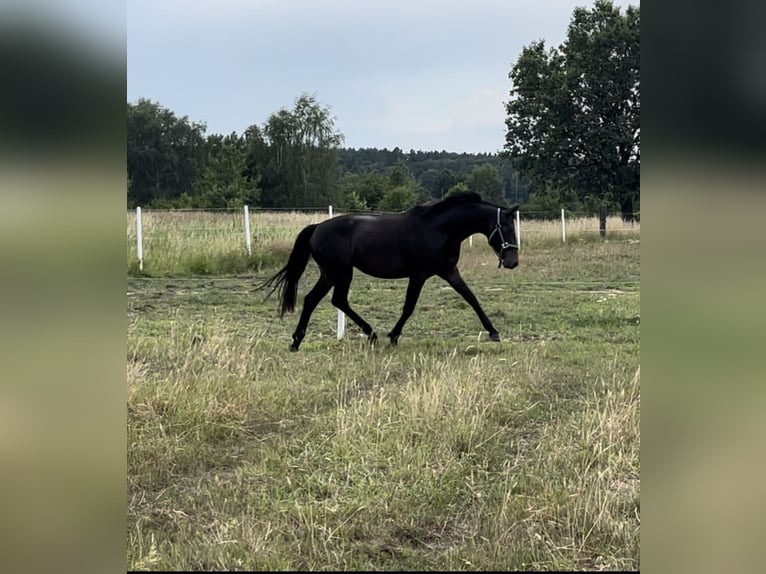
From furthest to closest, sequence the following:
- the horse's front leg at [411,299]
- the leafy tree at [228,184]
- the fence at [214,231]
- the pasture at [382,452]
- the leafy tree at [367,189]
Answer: the leafy tree at [228,184] → the leafy tree at [367,189] → the fence at [214,231] → the horse's front leg at [411,299] → the pasture at [382,452]

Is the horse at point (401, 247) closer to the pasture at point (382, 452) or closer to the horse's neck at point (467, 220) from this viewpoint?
the horse's neck at point (467, 220)

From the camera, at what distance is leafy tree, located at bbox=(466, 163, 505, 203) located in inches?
940

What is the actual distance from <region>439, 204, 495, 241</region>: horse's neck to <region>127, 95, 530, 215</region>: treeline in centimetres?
1258

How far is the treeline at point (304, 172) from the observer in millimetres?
20141

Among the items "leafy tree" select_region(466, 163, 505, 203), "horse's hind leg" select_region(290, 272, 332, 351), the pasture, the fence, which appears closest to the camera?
the pasture

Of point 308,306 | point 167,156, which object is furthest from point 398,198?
point 308,306

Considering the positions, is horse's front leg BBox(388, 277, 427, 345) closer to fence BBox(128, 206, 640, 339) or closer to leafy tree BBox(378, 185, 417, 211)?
fence BBox(128, 206, 640, 339)

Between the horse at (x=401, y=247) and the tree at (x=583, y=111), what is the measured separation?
15447 millimetres

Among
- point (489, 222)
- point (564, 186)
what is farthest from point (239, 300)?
point (564, 186)

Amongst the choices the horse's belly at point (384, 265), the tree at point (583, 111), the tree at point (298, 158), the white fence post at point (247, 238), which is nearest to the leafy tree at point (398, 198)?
the tree at point (298, 158)

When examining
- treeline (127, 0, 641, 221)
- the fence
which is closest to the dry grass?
the fence
